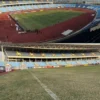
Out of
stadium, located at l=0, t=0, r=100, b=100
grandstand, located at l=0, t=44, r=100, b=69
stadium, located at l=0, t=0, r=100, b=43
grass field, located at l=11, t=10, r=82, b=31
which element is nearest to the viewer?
grandstand, located at l=0, t=44, r=100, b=69

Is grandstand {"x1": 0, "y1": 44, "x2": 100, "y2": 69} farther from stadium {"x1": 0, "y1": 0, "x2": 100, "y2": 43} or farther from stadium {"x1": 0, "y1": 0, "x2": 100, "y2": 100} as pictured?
stadium {"x1": 0, "y1": 0, "x2": 100, "y2": 43}

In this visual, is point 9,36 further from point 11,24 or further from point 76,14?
point 76,14

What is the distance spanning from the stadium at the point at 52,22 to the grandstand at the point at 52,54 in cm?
142

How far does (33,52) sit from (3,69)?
676 inches

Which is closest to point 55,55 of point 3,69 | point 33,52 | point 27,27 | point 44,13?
point 33,52

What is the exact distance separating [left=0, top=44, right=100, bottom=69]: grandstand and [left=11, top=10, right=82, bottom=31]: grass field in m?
4.62

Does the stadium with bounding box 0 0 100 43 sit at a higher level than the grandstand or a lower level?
higher

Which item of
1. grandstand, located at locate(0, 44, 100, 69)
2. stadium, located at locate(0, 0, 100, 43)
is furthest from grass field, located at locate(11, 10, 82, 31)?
grandstand, located at locate(0, 44, 100, 69)

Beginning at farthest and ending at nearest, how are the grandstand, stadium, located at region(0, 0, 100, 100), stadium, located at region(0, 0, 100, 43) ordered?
stadium, located at region(0, 0, 100, 43), stadium, located at region(0, 0, 100, 100), the grandstand

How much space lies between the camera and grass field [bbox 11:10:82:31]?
5344cm

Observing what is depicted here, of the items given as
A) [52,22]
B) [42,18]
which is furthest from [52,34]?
[42,18]

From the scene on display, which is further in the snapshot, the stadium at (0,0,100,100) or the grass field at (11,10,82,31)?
the grass field at (11,10,82,31)

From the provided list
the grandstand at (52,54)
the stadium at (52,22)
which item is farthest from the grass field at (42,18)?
the grandstand at (52,54)

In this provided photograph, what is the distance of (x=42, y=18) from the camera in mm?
55156
